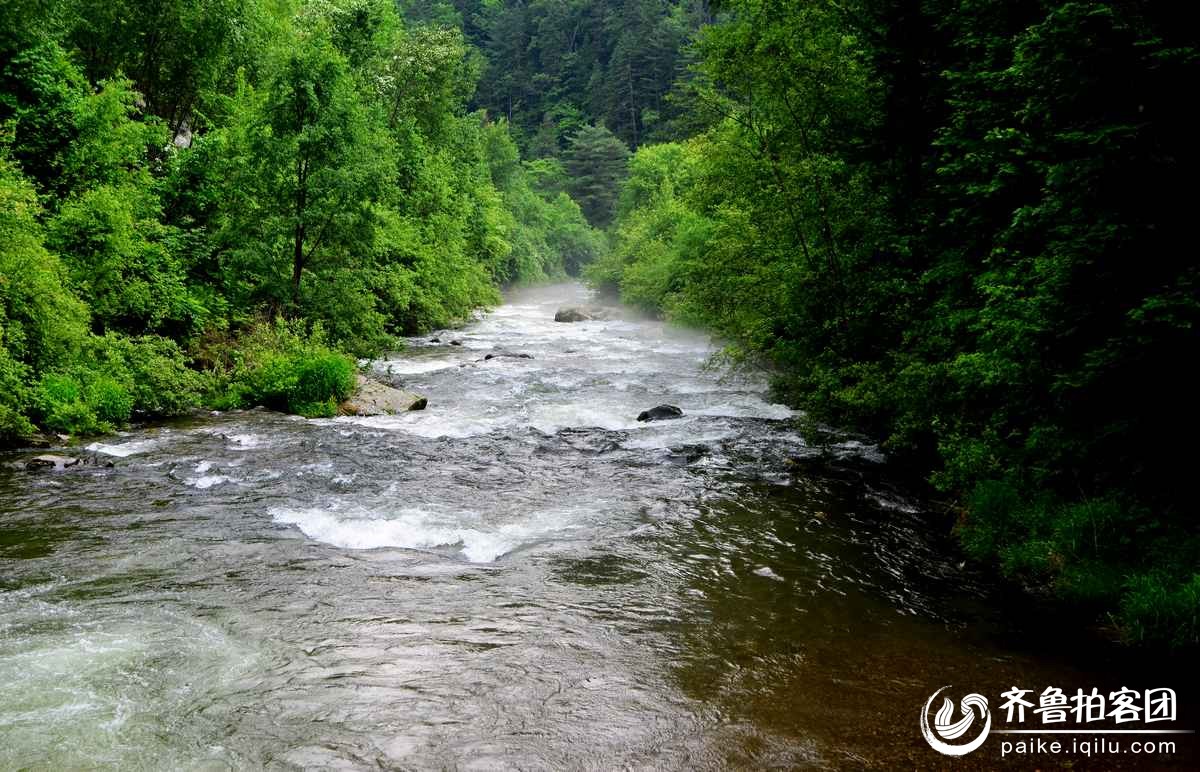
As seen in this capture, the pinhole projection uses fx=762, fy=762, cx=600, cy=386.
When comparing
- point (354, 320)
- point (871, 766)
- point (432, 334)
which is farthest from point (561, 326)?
point (871, 766)

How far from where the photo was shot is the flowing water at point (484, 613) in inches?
217

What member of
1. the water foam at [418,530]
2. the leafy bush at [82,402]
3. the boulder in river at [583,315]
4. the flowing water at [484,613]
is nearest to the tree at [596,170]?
the boulder in river at [583,315]

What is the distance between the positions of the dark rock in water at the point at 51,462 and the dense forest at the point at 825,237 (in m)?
1.12

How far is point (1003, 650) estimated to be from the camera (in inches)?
275

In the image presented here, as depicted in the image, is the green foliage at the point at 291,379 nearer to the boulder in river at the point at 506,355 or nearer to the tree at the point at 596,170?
the boulder in river at the point at 506,355

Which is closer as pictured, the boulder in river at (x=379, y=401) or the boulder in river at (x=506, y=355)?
the boulder in river at (x=379, y=401)

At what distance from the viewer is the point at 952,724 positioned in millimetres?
5730

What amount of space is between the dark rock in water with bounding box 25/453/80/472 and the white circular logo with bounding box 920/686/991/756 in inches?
490

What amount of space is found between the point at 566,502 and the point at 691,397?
9021mm

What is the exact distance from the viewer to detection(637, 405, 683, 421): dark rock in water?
17188mm

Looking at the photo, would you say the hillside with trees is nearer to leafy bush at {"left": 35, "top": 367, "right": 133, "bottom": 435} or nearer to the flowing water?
leafy bush at {"left": 35, "top": 367, "right": 133, "bottom": 435}

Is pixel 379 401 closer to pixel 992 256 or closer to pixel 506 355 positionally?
pixel 506 355

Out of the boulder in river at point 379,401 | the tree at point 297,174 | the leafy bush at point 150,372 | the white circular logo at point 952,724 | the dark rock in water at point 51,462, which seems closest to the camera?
the white circular logo at point 952,724

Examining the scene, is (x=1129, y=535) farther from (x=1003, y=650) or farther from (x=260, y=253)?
(x=260, y=253)
